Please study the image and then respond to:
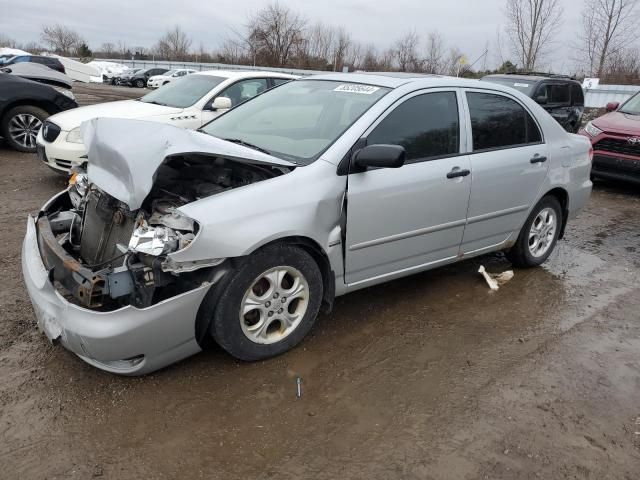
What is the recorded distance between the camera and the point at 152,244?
2.65 metres

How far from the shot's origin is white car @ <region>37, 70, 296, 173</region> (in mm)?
6457

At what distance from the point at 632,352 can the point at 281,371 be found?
2.45 m

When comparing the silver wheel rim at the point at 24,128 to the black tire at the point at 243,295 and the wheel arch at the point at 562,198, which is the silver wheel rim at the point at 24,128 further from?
the wheel arch at the point at 562,198

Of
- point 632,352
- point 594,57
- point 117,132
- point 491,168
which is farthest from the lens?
point 594,57

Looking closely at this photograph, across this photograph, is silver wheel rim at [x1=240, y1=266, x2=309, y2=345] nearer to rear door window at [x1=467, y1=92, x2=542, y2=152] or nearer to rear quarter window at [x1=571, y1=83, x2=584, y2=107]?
rear door window at [x1=467, y1=92, x2=542, y2=152]

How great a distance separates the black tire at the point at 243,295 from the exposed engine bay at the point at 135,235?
0.62ft

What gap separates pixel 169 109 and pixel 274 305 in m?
4.69

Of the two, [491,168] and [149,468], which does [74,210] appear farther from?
[491,168]

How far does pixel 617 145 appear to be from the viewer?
839 cm

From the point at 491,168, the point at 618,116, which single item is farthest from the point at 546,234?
the point at 618,116

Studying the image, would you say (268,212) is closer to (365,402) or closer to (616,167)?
(365,402)

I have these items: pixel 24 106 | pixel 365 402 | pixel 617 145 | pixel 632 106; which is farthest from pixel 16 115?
pixel 632 106

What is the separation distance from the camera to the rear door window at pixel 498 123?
407cm

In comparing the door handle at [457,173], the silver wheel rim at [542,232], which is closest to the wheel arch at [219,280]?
the door handle at [457,173]
